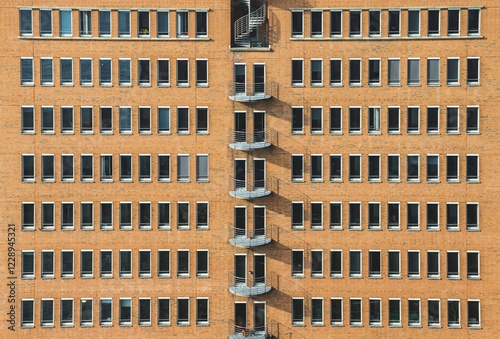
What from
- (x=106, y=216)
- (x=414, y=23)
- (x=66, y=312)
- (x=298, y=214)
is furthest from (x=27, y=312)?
(x=414, y=23)

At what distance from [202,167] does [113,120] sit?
7.63 m

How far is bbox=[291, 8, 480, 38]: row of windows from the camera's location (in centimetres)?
4675

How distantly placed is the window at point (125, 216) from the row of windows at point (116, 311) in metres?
5.57

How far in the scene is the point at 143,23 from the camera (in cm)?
4731

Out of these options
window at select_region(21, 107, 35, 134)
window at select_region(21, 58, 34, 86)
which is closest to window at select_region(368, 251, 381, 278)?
window at select_region(21, 107, 35, 134)

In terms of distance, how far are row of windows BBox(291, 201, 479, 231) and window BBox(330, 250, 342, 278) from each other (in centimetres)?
203

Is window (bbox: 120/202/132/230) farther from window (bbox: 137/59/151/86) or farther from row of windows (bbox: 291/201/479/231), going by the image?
row of windows (bbox: 291/201/479/231)

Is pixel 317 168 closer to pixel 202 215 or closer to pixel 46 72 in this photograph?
pixel 202 215

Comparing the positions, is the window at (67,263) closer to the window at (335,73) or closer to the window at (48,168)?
the window at (48,168)

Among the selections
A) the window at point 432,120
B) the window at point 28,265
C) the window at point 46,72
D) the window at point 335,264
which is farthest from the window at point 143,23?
the window at point 432,120

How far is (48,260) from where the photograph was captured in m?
47.7

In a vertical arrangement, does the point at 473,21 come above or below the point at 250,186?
above

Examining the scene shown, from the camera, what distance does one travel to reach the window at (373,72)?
47.1m

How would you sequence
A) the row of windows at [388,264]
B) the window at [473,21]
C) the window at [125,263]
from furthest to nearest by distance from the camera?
the window at [125,263] → the row of windows at [388,264] → the window at [473,21]
